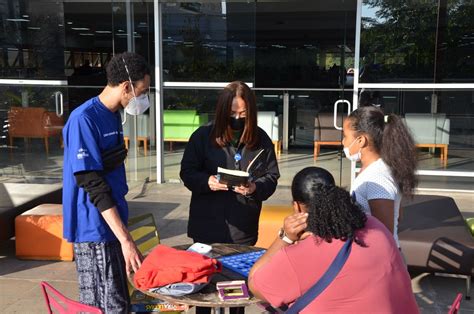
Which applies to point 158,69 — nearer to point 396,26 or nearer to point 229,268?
point 396,26

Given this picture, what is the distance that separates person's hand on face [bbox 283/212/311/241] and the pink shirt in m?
0.13

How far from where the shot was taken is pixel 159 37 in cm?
812

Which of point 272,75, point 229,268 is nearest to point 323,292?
point 229,268

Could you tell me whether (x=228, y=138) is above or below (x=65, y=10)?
below

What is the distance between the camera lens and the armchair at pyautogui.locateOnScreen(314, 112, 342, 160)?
30.8ft

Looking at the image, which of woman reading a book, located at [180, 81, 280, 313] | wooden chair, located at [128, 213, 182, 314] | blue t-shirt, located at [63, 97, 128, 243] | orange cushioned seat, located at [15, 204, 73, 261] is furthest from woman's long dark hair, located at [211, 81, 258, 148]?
orange cushioned seat, located at [15, 204, 73, 261]

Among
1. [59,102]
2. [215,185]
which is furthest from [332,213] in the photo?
[59,102]

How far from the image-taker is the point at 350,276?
1.77 m

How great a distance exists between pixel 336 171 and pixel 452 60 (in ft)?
8.04

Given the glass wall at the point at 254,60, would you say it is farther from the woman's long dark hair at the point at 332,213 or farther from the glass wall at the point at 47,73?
the woman's long dark hair at the point at 332,213

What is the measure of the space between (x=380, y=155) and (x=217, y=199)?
104cm

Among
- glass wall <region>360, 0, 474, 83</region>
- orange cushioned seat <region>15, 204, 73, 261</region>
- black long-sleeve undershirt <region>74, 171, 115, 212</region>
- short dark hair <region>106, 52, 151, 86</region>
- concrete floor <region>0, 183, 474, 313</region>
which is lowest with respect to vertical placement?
concrete floor <region>0, 183, 474, 313</region>

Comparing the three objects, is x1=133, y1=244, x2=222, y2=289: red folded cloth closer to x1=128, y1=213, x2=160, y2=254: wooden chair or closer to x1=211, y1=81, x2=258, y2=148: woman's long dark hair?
x1=211, y1=81, x2=258, y2=148: woman's long dark hair

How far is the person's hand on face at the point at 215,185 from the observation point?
9.88ft
